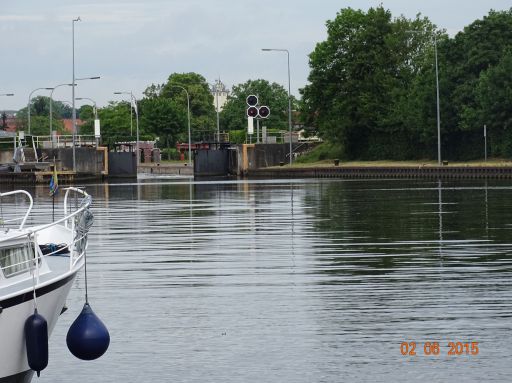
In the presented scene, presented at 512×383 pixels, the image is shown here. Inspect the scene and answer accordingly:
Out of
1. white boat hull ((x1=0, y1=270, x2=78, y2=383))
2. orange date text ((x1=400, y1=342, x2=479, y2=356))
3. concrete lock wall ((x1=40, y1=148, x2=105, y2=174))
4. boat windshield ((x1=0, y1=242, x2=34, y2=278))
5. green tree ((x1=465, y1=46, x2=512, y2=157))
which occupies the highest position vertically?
green tree ((x1=465, y1=46, x2=512, y2=157))

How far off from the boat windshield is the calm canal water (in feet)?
5.01

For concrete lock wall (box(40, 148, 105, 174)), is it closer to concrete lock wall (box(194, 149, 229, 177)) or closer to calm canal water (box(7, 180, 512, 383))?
concrete lock wall (box(194, 149, 229, 177))

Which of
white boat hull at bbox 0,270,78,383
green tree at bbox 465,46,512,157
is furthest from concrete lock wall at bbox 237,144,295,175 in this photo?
white boat hull at bbox 0,270,78,383

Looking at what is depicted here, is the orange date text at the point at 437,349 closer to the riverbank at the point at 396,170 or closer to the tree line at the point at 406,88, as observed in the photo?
the riverbank at the point at 396,170

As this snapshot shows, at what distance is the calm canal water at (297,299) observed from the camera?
16.2m

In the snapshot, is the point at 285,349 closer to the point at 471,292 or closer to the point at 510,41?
the point at 471,292

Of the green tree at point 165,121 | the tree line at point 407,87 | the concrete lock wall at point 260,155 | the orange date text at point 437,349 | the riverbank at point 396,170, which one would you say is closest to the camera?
the orange date text at point 437,349

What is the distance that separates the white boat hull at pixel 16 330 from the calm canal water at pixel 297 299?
1268mm

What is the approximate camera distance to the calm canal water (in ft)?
53.1

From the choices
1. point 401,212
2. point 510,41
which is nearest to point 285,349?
point 401,212

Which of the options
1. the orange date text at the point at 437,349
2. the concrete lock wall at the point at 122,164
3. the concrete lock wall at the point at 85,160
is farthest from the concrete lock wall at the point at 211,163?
the orange date text at the point at 437,349

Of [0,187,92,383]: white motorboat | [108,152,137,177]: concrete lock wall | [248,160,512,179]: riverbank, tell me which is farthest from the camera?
[108,152,137,177]: concrete lock wall

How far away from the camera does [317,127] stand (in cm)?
11769

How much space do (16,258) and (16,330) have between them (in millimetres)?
1621
